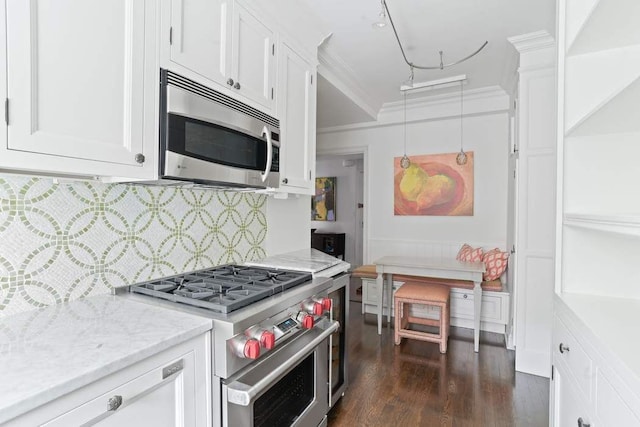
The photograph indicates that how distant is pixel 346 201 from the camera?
696cm

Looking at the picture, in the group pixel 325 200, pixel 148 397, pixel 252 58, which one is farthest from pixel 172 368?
pixel 325 200

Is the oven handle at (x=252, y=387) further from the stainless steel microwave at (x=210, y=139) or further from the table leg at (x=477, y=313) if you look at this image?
the table leg at (x=477, y=313)

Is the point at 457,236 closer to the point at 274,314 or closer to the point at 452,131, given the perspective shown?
the point at 452,131

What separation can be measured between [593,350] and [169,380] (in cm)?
133

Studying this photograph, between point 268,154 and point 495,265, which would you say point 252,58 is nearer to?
point 268,154

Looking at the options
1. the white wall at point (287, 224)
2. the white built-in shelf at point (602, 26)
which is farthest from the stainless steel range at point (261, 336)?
the white built-in shelf at point (602, 26)

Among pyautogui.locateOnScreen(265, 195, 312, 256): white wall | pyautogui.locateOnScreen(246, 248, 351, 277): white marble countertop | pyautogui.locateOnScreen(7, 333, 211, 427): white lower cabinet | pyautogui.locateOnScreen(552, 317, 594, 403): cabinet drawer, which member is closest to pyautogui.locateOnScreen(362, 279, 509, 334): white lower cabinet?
pyautogui.locateOnScreen(265, 195, 312, 256): white wall

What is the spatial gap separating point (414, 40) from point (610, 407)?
2.61 meters

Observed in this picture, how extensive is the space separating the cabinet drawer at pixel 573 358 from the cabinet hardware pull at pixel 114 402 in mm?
1406

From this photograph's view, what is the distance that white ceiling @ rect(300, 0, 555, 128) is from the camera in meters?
2.21

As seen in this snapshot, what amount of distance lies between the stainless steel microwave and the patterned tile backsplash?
0.30 m

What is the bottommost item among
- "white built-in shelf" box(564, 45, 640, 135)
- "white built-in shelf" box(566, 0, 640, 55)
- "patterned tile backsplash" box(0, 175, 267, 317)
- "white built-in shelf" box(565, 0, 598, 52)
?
"patterned tile backsplash" box(0, 175, 267, 317)

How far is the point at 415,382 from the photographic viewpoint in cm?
246

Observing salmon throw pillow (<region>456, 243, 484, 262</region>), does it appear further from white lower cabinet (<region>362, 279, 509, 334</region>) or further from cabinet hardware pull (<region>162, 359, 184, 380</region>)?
cabinet hardware pull (<region>162, 359, 184, 380</region>)
